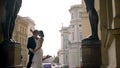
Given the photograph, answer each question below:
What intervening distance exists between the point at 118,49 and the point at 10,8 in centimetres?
311

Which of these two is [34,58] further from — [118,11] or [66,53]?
[66,53]

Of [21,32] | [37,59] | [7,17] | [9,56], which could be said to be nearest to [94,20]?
[37,59]

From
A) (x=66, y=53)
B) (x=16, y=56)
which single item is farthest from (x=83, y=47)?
(x=66, y=53)

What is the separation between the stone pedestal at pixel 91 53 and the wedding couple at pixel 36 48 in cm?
109

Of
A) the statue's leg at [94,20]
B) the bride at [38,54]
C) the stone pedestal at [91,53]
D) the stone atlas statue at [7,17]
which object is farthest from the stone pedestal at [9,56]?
the statue's leg at [94,20]

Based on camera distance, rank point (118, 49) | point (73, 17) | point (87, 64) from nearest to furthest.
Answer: point (118, 49) < point (87, 64) < point (73, 17)

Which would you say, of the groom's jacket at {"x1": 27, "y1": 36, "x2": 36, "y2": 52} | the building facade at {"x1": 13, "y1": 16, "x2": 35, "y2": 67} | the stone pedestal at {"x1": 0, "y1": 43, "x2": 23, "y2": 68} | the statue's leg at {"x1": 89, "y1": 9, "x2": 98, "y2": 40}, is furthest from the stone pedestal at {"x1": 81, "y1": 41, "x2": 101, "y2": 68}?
the building facade at {"x1": 13, "y1": 16, "x2": 35, "y2": 67}

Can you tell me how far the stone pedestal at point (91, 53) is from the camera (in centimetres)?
698

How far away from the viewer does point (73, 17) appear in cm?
7362

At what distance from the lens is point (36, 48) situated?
7312 mm

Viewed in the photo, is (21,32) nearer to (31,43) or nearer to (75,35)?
(75,35)

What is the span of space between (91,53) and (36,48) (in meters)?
1.36

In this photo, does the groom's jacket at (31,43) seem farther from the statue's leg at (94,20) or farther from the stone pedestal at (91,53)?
the statue's leg at (94,20)

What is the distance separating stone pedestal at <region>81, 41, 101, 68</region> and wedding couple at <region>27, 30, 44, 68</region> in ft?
3.59
